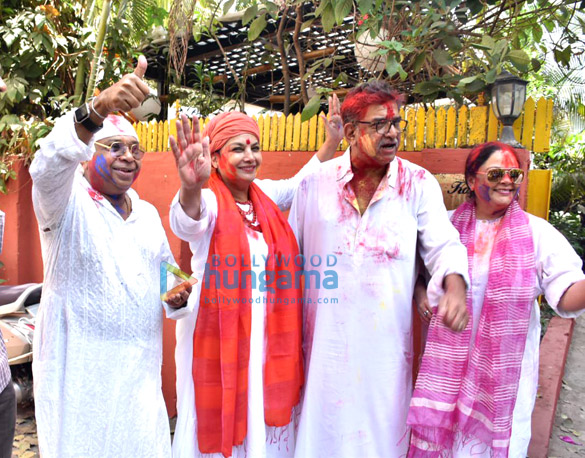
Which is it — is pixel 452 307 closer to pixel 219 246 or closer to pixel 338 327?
pixel 338 327

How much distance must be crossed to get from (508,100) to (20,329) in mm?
3917

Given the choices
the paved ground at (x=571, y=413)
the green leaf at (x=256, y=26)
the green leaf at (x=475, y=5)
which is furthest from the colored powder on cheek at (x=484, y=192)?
the paved ground at (x=571, y=413)

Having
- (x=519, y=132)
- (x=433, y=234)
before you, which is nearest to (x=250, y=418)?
(x=433, y=234)

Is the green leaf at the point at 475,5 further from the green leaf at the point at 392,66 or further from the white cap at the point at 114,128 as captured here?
the white cap at the point at 114,128

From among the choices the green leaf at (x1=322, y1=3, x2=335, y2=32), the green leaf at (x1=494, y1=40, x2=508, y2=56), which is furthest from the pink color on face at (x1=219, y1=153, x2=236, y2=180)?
the green leaf at (x1=494, y1=40, x2=508, y2=56)

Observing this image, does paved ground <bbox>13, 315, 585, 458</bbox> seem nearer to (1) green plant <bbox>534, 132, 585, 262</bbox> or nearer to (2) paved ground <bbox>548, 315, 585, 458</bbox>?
Answer: (2) paved ground <bbox>548, 315, 585, 458</bbox>

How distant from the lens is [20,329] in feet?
12.8

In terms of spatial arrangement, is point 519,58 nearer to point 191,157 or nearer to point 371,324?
point 371,324

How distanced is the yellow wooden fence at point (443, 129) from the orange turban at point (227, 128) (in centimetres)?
114

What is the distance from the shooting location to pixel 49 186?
1.78 meters

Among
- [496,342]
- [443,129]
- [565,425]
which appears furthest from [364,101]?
[565,425]

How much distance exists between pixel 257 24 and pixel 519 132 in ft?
6.31

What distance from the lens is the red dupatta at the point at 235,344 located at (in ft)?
7.29

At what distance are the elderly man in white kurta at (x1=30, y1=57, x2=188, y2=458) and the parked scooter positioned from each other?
206 centimetres
